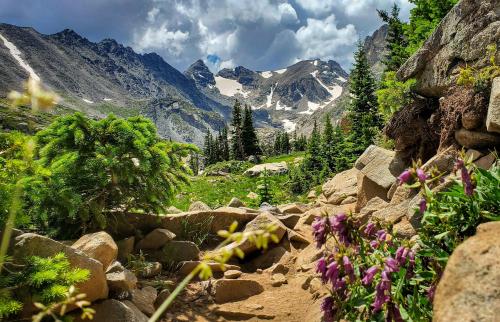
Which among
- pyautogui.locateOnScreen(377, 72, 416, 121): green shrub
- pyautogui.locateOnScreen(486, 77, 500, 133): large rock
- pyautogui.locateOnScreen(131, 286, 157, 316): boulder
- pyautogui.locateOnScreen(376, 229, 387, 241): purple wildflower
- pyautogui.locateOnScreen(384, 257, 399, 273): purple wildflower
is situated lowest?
pyautogui.locateOnScreen(131, 286, 157, 316): boulder

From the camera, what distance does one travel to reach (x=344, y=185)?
51.7 feet

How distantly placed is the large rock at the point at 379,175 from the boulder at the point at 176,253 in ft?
17.3

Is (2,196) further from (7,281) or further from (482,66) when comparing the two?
(482,66)

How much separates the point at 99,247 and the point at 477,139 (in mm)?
7673

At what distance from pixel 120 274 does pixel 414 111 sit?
8.67 m

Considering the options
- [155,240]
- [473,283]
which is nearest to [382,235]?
[473,283]

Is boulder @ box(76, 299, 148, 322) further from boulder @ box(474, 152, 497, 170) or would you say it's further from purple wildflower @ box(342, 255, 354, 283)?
boulder @ box(474, 152, 497, 170)

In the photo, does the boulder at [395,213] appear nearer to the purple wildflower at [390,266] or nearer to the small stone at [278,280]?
the small stone at [278,280]

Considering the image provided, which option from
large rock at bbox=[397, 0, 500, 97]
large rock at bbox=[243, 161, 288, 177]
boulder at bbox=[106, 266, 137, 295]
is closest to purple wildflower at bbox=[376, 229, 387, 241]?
boulder at bbox=[106, 266, 137, 295]

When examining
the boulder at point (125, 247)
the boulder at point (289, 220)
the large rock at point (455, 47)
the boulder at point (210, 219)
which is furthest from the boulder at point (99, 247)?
the large rock at point (455, 47)

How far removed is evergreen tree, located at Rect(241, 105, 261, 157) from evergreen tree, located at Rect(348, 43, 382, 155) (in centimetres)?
4168

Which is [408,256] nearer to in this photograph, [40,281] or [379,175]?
[40,281]

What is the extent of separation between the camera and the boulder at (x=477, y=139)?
7785 millimetres

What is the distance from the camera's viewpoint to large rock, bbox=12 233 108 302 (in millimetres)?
5215
